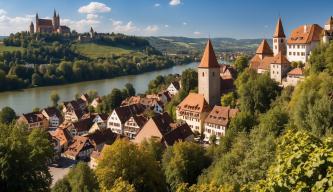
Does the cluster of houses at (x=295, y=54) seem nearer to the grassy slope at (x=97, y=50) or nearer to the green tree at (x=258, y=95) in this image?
the green tree at (x=258, y=95)

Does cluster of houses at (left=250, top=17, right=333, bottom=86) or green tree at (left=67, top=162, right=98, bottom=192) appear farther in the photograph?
cluster of houses at (left=250, top=17, right=333, bottom=86)

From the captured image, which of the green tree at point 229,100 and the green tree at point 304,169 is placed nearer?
the green tree at point 304,169

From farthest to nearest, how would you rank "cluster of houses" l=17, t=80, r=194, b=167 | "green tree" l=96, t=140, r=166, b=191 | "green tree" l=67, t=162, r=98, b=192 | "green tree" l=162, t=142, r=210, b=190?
"cluster of houses" l=17, t=80, r=194, b=167, "green tree" l=162, t=142, r=210, b=190, "green tree" l=67, t=162, r=98, b=192, "green tree" l=96, t=140, r=166, b=191

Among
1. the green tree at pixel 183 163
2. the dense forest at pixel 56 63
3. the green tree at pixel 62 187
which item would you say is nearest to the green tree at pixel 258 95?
the green tree at pixel 183 163

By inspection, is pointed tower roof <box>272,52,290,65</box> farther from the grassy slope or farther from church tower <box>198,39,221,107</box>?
the grassy slope

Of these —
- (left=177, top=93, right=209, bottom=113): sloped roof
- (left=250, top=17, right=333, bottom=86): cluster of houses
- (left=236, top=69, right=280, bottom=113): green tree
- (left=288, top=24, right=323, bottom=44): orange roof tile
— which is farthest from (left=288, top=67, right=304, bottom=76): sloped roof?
(left=177, top=93, right=209, bottom=113): sloped roof

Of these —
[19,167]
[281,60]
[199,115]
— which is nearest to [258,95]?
[281,60]
